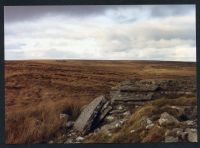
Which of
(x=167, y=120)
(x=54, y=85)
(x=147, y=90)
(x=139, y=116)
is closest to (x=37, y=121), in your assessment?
(x=54, y=85)

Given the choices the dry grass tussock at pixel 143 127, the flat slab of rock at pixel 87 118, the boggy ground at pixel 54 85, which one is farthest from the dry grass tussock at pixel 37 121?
the dry grass tussock at pixel 143 127

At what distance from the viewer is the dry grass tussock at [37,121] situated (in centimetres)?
856

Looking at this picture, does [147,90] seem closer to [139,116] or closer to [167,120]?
[139,116]

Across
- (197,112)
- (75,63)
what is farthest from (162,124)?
(75,63)

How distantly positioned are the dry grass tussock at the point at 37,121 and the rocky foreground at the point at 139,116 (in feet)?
0.43

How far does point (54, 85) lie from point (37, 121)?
0.72 metres

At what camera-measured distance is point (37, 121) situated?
8.62 metres

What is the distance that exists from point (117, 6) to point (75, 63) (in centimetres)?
128

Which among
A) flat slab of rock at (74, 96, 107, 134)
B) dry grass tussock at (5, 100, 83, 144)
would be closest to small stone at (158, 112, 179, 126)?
flat slab of rock at (74, 96, 107, 134)

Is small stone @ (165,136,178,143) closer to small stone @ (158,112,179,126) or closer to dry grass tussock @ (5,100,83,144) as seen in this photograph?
small stone @ (158,112,179,126)

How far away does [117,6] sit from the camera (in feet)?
28.2

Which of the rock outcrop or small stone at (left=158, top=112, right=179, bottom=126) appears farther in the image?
the rock outcrop

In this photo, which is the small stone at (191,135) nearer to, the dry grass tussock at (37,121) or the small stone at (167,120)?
the small stone at (167,120)

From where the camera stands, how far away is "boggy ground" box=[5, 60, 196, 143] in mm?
8594
